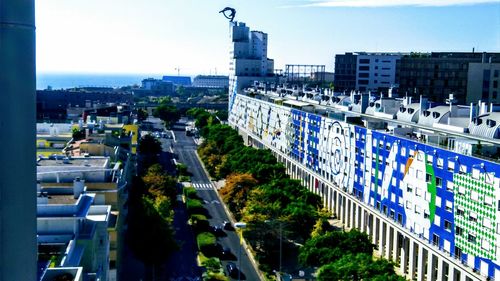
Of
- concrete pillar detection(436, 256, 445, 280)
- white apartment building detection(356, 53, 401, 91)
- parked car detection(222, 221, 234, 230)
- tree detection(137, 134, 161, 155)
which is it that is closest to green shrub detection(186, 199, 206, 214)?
parked car detection(222, 221, 234, 230)

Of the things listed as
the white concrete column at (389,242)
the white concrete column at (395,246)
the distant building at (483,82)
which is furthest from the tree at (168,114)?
the white concrete column at (395,246)

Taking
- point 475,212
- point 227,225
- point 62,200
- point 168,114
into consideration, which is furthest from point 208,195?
point 168,114

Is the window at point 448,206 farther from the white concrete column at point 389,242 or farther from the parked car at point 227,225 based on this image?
the parked car at point 227,225

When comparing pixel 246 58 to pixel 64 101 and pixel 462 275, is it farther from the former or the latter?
pixel 462 275

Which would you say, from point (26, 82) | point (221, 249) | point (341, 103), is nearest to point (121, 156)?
point (221, 249)

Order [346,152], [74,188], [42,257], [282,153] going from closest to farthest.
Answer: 1. [42,257]
2. [74,188]
3. [346,152]
4. [282,153]

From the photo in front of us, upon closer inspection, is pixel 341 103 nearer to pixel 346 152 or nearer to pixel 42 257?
pixel 346 152
